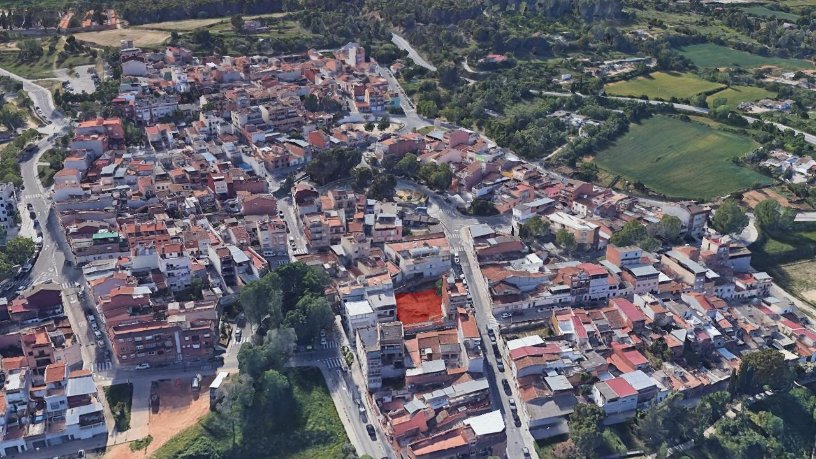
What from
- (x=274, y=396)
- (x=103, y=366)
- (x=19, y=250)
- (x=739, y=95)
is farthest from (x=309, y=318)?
(x=739, y=95)

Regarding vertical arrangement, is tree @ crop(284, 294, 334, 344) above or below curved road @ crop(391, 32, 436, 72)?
above

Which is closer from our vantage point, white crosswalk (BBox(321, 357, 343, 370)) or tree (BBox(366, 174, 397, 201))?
white crosswalk (BBox(321, 357, 343, 370))

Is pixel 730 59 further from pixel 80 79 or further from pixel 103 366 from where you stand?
pixel 103 366

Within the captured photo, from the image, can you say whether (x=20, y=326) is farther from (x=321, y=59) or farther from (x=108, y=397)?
(x=321, y=59)

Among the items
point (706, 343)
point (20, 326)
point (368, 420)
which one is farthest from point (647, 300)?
point (20, 326)

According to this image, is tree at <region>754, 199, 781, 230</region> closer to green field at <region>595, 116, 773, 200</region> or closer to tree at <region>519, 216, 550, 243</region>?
green field at <region>595, 116, 773, 200</region>

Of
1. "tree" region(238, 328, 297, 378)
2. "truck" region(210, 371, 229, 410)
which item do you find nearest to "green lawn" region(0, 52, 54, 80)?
"tree" region(238, 328, 297, 378)
